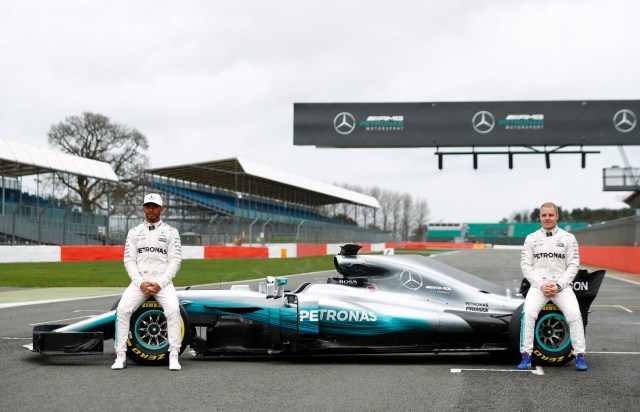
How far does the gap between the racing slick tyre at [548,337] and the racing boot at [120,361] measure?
3.65 m

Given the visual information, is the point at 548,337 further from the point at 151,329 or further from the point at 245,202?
the point at 245,202

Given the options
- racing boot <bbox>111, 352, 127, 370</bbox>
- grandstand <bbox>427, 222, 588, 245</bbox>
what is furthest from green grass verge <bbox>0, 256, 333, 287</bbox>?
grandstand <bbox>427, 222, 588, 245</bbox>

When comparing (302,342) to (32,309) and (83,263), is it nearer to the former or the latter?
(32,309)

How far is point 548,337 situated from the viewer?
705 cm

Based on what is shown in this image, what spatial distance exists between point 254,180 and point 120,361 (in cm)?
4668

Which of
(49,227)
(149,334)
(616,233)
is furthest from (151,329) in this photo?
(616,233)

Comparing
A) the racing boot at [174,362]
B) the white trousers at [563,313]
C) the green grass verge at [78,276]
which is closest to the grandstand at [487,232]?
the green grass verge at [78,276]

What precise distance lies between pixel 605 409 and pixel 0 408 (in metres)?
4.26

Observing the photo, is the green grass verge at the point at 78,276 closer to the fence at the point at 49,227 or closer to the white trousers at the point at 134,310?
the fence at the point at 49,227

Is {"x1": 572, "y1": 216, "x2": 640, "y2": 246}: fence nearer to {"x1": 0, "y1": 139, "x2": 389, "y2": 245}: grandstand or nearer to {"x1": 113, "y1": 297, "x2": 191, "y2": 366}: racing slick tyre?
{"x1": 0, "y1": 139, "x2": 389, "y2": 245}: grandstand

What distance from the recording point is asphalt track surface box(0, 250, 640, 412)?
17.5 feet

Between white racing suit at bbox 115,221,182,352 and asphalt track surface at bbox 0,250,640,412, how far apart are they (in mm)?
406

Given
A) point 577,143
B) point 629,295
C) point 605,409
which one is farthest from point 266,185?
point 605,409

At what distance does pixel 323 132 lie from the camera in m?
25.9
